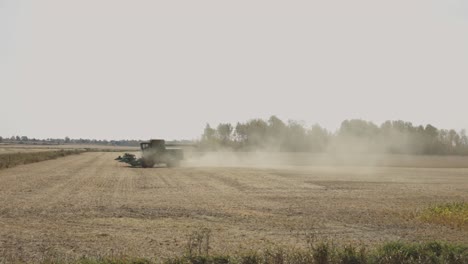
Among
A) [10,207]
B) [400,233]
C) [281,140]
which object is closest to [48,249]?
[10,207]

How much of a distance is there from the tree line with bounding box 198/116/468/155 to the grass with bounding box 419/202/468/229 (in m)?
81.5

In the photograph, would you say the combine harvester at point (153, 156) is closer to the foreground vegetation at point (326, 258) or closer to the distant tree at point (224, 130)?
the foreground vegetation at point (326, 258)

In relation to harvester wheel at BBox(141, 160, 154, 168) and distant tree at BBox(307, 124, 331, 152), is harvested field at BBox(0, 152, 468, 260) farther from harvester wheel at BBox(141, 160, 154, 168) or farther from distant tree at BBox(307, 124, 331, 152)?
distant tree at BBox(307, 124, 331, 152)

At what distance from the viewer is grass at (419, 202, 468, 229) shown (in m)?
21.5

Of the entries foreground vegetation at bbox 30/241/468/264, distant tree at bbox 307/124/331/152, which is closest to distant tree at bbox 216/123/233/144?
distant tree at bbox 307/124/331/152

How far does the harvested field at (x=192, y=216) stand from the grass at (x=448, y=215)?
609 mm

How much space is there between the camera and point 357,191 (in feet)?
114

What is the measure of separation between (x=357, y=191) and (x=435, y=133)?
118 metres

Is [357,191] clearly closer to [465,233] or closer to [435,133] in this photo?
[465,233]

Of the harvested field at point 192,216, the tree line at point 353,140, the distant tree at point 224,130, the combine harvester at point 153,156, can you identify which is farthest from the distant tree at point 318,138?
the harvested field at point 192,216

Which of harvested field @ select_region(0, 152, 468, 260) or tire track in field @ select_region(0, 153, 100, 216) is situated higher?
tire track in field @ select_region(0, 153, 100, 216)

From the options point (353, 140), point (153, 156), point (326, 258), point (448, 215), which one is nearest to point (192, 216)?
point (326, 258)

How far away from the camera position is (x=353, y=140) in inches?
4815

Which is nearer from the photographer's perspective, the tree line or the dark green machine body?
the dark green machine body
